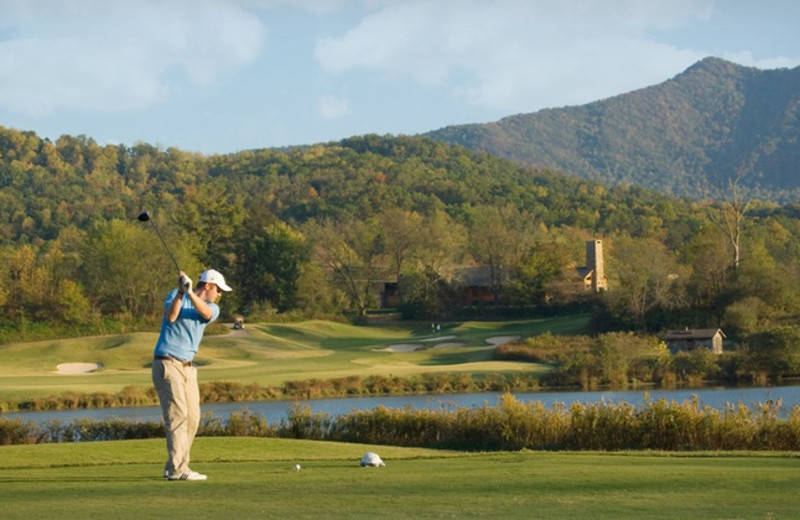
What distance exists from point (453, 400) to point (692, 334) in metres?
18.0

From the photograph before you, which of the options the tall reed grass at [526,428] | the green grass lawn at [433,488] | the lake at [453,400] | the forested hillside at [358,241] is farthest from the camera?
the forested hillside at [358,241]

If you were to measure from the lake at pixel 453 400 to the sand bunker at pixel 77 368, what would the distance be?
51.5 ft

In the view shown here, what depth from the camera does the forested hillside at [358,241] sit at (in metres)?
64.7

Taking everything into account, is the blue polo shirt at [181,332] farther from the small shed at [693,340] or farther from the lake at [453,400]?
the small shed at [693,340]

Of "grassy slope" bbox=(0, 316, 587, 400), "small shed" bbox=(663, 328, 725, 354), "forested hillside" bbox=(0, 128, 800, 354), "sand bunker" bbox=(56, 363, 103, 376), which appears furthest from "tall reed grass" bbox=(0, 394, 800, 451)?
"forested hillside" bbox=(0, 128, 800, 354)

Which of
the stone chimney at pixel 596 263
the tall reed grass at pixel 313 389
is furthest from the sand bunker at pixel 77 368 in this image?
the stone chimney at pixel 596 263

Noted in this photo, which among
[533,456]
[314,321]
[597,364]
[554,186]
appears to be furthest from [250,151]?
[533,456]

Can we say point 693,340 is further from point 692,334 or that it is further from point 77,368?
Answer: point 77,368

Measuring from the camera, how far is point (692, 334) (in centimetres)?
5288

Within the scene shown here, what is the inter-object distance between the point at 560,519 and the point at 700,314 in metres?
53.8

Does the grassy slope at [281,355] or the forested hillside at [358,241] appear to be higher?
the forested hillside at [358,241]

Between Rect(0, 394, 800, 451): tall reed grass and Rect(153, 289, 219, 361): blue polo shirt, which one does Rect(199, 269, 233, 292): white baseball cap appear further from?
Rect(0, 394, 800, 451): tall reed grass

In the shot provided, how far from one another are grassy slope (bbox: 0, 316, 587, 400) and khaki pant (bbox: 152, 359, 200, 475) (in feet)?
95.7

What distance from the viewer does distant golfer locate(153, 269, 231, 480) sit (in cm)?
1239
